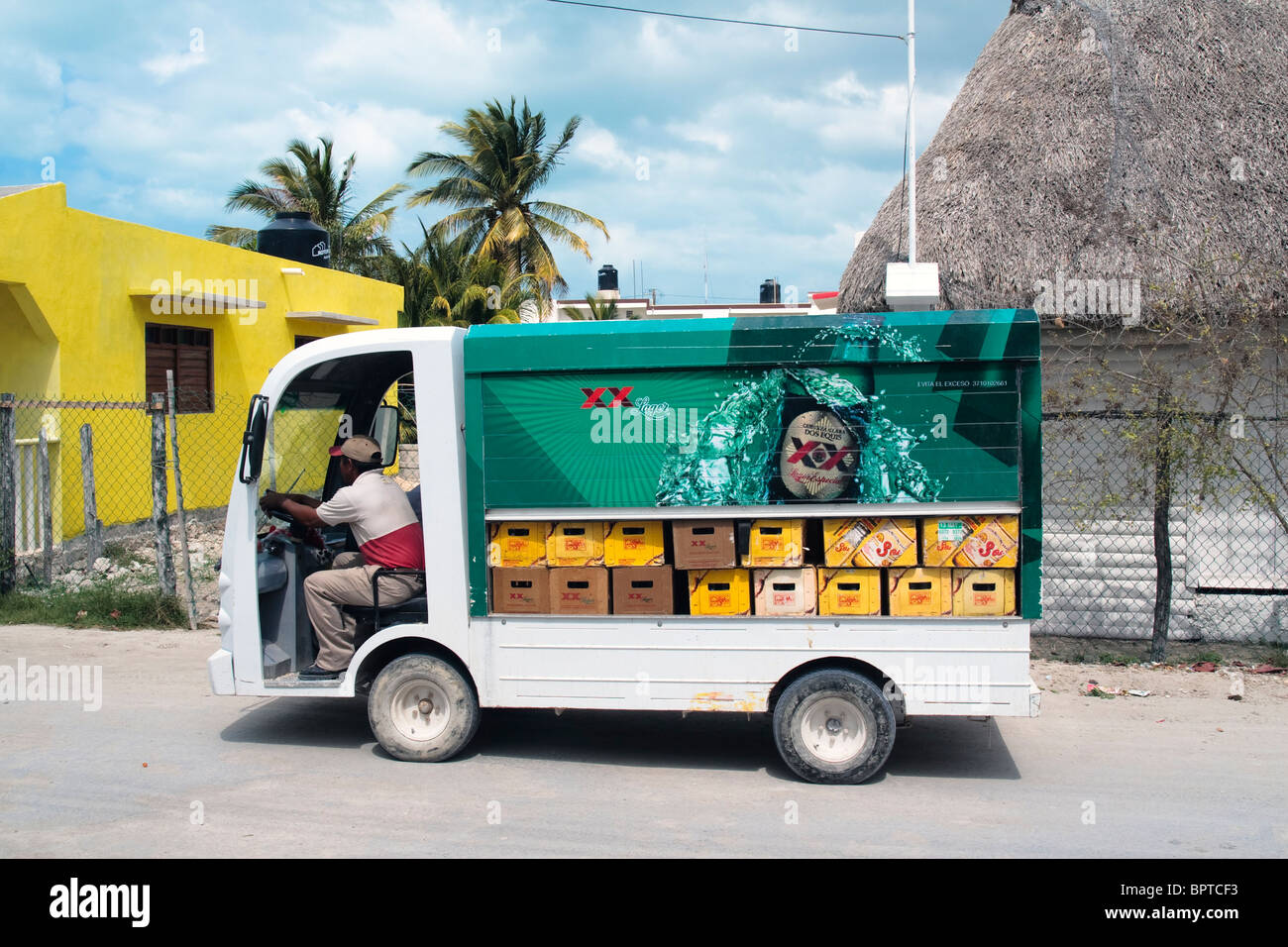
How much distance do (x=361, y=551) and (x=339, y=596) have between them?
32 centimetres

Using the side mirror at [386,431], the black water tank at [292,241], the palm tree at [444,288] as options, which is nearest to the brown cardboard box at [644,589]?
the side mirror at [386,431]

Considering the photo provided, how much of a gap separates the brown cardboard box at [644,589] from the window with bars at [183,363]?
383 inches

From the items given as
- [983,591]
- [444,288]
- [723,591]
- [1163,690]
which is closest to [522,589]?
[723,591]

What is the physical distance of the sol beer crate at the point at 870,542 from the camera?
5.32 m

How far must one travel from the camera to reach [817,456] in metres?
5.36

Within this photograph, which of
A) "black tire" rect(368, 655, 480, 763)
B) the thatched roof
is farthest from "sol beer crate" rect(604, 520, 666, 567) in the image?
the thatched roof

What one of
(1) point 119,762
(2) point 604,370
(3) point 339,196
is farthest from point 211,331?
(3) point 339,196

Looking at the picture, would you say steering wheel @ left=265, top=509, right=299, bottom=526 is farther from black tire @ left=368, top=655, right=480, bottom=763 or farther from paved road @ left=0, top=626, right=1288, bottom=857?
paved road @ left=0, top=626, right=1288, bottom=857

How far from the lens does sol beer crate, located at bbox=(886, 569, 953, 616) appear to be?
17.5 ft

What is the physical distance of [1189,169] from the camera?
9422 millimetres

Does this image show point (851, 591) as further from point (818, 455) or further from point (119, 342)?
point (119, 342)

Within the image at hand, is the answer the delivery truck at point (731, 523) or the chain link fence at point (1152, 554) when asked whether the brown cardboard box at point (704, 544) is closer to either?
the delivery truck at point (731, 523)

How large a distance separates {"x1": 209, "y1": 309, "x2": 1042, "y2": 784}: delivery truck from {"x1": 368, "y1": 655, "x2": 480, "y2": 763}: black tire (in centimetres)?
1

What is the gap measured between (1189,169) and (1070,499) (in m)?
3.38
